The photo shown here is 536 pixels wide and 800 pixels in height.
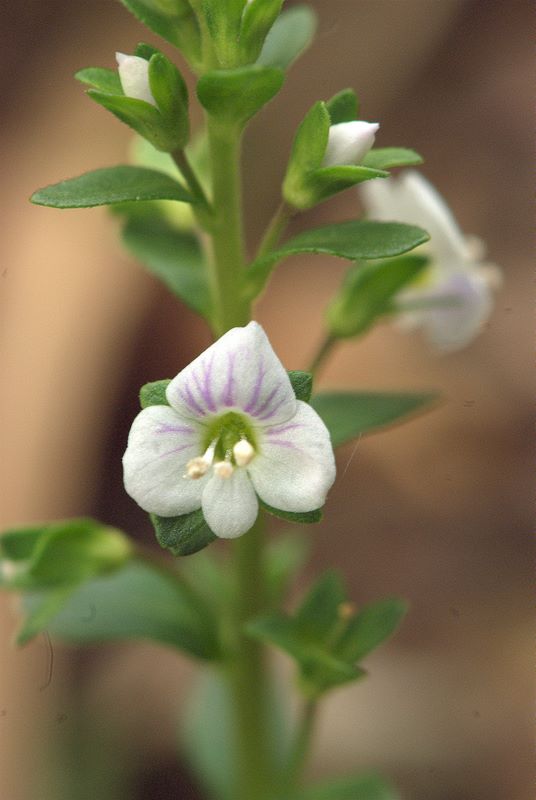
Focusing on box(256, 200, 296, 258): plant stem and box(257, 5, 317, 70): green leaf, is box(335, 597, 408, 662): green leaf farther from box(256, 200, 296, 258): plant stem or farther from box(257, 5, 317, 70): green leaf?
box(257, 5, 317, 70): green leaf

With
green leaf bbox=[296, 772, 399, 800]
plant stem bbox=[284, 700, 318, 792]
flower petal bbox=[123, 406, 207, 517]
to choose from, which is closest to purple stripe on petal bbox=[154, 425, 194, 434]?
flower petal bbox=[123, 406, 207, 517]

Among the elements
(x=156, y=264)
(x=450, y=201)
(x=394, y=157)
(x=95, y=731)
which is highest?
(x=394, y=157)

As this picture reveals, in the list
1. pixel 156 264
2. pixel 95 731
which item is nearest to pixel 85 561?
pixel 156 264

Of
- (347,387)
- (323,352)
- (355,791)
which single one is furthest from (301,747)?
(347,387)

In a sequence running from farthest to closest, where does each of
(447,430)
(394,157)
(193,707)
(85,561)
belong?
(447,430)
(193,707)
(85,561)
(394,157)

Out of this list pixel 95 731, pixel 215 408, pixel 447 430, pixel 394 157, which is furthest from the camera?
pixel 447 430

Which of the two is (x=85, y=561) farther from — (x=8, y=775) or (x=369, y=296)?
(x=8, y=775)

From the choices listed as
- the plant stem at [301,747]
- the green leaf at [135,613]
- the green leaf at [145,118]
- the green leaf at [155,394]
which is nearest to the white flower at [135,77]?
the green leaf at [145,118]
